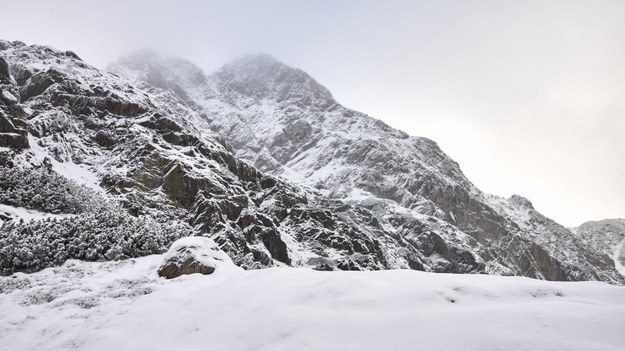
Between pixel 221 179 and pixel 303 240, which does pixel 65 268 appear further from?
pixel 303 240

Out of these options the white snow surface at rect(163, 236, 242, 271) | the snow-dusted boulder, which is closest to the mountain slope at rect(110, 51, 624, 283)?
the white snow surface at rect(163, 236, 242, 271)

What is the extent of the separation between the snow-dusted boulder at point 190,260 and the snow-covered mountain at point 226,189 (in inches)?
150

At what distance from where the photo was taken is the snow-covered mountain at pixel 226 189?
32.8m

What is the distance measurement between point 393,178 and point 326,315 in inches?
5407

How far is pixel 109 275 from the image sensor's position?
14.8 meters

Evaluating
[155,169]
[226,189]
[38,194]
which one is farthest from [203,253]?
[226,189]

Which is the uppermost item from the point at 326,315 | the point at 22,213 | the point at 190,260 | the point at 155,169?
the point at 155,169

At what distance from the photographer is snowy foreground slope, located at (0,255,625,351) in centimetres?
638

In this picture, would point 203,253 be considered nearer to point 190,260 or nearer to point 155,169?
point 190,260

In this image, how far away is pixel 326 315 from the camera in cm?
775

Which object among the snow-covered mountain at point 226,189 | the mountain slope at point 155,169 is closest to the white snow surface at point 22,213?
the snow-covered mountain at point 226,189

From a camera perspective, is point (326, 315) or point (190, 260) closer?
point (326, 315)

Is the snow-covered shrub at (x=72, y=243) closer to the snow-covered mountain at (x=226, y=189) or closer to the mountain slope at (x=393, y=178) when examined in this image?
the snow-covered mountain at (x=226, y=189)

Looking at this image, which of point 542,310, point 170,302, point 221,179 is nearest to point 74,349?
point 170,302
